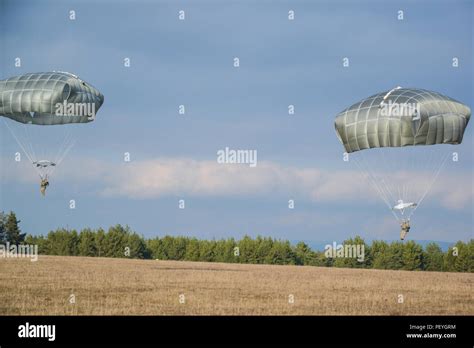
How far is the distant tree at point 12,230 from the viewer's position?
126562 mm

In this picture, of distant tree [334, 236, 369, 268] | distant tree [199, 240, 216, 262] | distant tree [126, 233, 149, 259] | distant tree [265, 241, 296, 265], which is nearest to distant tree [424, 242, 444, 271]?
distant tree [334, 236, 369, 268]

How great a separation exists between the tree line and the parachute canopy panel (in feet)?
204

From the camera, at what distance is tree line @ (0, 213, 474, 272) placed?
336 ft

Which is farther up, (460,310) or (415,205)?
(415,205)

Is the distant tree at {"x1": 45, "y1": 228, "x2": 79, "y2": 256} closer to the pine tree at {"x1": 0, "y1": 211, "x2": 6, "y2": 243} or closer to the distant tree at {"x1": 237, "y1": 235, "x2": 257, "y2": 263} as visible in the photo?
the pine tree at {"x1": 0, "y1": 211, "x2": 6, "y2": 243}

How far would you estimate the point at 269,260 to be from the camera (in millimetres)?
107375

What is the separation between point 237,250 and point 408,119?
65287 mm

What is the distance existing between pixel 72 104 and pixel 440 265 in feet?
242

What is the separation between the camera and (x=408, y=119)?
3878 cm

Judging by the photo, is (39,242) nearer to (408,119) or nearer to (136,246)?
(136,246)

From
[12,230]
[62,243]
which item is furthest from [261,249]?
[12,230]
